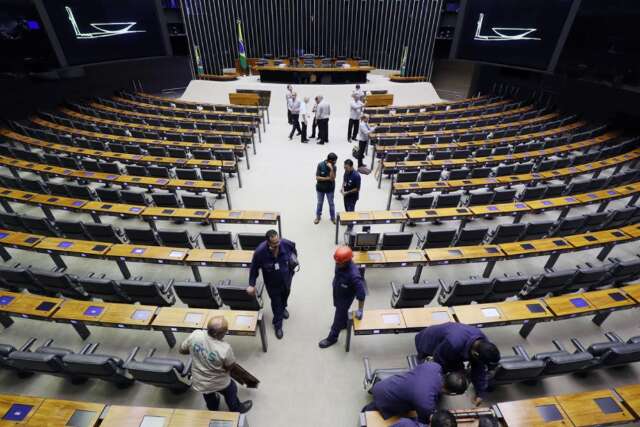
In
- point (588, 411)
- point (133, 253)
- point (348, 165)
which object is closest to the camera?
point (588, 411)

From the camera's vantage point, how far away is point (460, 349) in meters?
2.44

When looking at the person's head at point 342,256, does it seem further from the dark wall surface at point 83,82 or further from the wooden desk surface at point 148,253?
the dark wall surface at point 83,82

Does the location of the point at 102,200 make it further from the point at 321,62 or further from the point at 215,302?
the point at 321,62

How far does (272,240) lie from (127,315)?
191 centimetres

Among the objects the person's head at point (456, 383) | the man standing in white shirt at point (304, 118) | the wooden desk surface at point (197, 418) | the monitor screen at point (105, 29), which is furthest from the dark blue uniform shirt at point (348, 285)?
the monitor screen at point (105, 29)

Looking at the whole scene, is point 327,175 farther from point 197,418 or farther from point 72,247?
point 72,247

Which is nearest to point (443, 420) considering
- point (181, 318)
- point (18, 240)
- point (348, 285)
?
point (348, 285)

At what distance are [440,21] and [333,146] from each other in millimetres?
11033

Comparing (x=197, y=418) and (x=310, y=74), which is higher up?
(x=310, y=74)

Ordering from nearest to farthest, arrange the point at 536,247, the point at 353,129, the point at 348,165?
the point at 536,247
the point at 348,165
the point at 353,129

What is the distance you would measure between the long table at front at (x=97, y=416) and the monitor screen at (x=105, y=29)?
12.5 metres

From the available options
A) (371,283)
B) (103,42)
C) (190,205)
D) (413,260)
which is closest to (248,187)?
(190,205)

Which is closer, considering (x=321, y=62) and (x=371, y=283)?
(x=371, y=283)

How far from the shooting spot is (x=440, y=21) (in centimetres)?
1502
